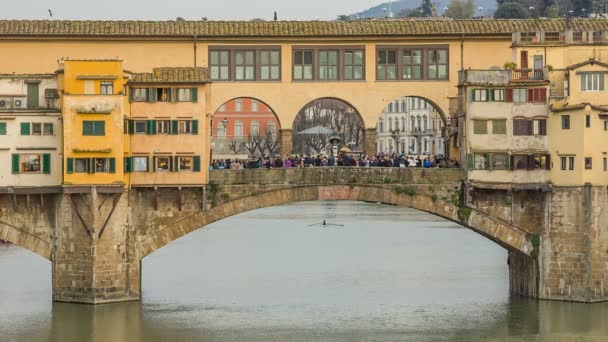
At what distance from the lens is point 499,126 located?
5453cm

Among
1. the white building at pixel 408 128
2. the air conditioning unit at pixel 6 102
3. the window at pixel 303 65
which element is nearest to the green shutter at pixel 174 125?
the air conditioning unit at pixel 6 102

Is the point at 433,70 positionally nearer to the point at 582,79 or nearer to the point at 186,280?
the point at 582,79

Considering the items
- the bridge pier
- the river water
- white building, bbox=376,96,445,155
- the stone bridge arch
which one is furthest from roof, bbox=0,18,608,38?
white building, bbox=376,96,445,155

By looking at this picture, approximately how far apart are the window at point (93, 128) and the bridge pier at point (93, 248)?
1.94 m

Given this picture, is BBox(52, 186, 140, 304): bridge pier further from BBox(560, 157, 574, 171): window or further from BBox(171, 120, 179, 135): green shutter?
BBox(560, 157, 574, 171): window

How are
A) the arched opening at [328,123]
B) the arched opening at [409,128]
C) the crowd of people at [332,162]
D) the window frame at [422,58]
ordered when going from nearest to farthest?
the crowd of people at [332,162] → the window frame at [422,58] → the arched opening at [328,123] → the arched opening at [409,128]

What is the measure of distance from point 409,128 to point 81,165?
265 ft

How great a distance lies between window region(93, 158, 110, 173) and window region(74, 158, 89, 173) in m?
0.29

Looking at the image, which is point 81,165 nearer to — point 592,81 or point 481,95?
point 481,95

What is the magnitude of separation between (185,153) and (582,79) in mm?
14580

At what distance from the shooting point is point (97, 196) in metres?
52.8

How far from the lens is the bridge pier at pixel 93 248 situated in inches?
2073

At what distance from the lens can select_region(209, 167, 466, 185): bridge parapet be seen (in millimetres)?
54156

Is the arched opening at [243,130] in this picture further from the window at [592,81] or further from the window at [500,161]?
the window at [592,81]
